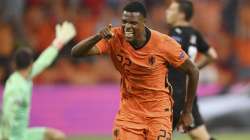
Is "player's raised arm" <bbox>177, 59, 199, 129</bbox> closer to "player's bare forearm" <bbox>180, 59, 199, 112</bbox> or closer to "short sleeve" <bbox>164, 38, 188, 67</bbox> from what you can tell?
"player's bare forearm" <bbox>180, 59, 199, 112</bbox>

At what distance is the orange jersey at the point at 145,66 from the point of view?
9.68 metres

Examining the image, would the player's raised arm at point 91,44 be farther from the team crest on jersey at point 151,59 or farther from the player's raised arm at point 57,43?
Result: the player's raised arm at point 57,43

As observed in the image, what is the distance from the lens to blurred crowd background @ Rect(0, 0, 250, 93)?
59.2 ft

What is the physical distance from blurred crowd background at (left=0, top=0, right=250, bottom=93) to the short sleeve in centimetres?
742

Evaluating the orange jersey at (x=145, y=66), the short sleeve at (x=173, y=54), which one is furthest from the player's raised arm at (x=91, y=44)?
the short sleeve at (x=173, y=54)

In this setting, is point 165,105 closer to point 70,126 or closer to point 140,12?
point 140,12

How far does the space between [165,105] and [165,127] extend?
0.26 meters

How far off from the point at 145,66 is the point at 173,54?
326 mm

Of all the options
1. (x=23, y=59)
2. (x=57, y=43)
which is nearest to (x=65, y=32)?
(x=57, y=43)

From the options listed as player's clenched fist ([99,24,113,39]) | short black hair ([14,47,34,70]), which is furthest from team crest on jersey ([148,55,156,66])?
short black hair ([14,47,34,70])

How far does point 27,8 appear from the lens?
1859cm

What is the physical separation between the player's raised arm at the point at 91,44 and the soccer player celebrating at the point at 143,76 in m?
0.01

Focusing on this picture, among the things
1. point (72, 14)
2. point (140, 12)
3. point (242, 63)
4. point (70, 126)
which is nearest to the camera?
point (140, 12)

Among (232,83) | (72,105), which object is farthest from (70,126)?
(232,83)
